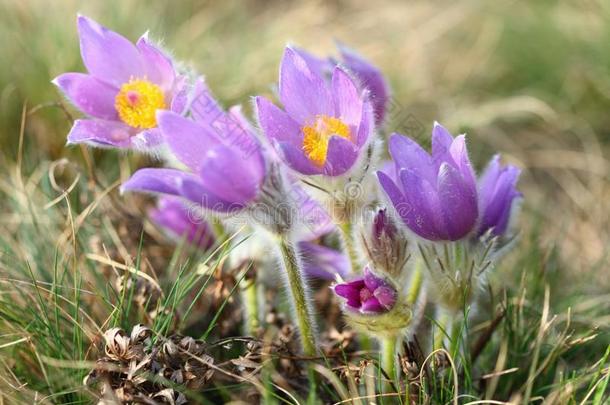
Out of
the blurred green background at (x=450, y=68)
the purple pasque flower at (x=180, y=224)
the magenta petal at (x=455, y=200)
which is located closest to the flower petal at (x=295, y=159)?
the magenta petal at (x=455, y=200)

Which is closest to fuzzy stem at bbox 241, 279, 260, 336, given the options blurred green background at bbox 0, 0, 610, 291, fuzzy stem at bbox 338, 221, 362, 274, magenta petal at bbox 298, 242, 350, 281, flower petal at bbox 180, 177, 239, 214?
magenta petal at bbox 298, 242, 350, 281

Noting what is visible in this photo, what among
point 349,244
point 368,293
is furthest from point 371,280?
point 349,244

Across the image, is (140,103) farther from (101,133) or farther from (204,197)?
(204,197)

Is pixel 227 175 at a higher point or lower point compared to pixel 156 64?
lower

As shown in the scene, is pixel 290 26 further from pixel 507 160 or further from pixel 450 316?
pixel 450 316

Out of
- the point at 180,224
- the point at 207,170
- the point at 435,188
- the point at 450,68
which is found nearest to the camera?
the point at 207,170

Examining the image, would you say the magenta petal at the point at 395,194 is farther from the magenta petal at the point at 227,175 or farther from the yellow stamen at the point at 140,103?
the yellow stamen at the point at 140,103

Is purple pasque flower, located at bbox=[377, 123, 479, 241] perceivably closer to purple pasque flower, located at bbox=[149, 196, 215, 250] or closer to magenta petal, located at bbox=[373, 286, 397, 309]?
magenta petal, located at bbox=[373, 286, 397, 309]
